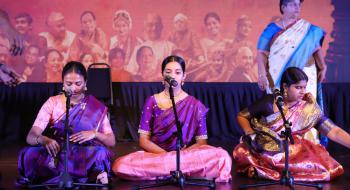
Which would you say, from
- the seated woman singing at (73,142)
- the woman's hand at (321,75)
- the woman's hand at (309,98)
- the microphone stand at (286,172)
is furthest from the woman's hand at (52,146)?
the woman's hand at (321,75)

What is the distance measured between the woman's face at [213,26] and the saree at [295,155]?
3246 millimetres

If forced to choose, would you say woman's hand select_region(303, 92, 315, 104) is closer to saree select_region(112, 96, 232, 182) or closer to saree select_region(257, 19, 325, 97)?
saree select_region(112, 96, 232, 182)

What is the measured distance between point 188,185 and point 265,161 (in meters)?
0.69

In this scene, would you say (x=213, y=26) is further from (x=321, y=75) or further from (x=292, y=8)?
(x=321, y=75)

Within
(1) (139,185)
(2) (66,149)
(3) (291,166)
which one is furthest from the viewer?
(3) (291,166)

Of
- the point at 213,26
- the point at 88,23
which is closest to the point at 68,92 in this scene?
the point at 88,23

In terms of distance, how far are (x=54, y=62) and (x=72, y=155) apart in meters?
3.51

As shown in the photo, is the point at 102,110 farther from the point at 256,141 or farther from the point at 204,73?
the point at 204,73

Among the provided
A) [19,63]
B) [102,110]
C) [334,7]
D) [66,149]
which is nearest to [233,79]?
[334,7]

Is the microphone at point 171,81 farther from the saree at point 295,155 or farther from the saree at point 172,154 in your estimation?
the saree at point 295,155

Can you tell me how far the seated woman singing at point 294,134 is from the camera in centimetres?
377

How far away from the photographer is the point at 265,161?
3.83 meters

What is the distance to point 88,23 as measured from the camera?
6852 millimetres

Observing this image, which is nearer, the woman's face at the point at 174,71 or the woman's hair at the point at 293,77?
the woman's face at the point at 174,71
